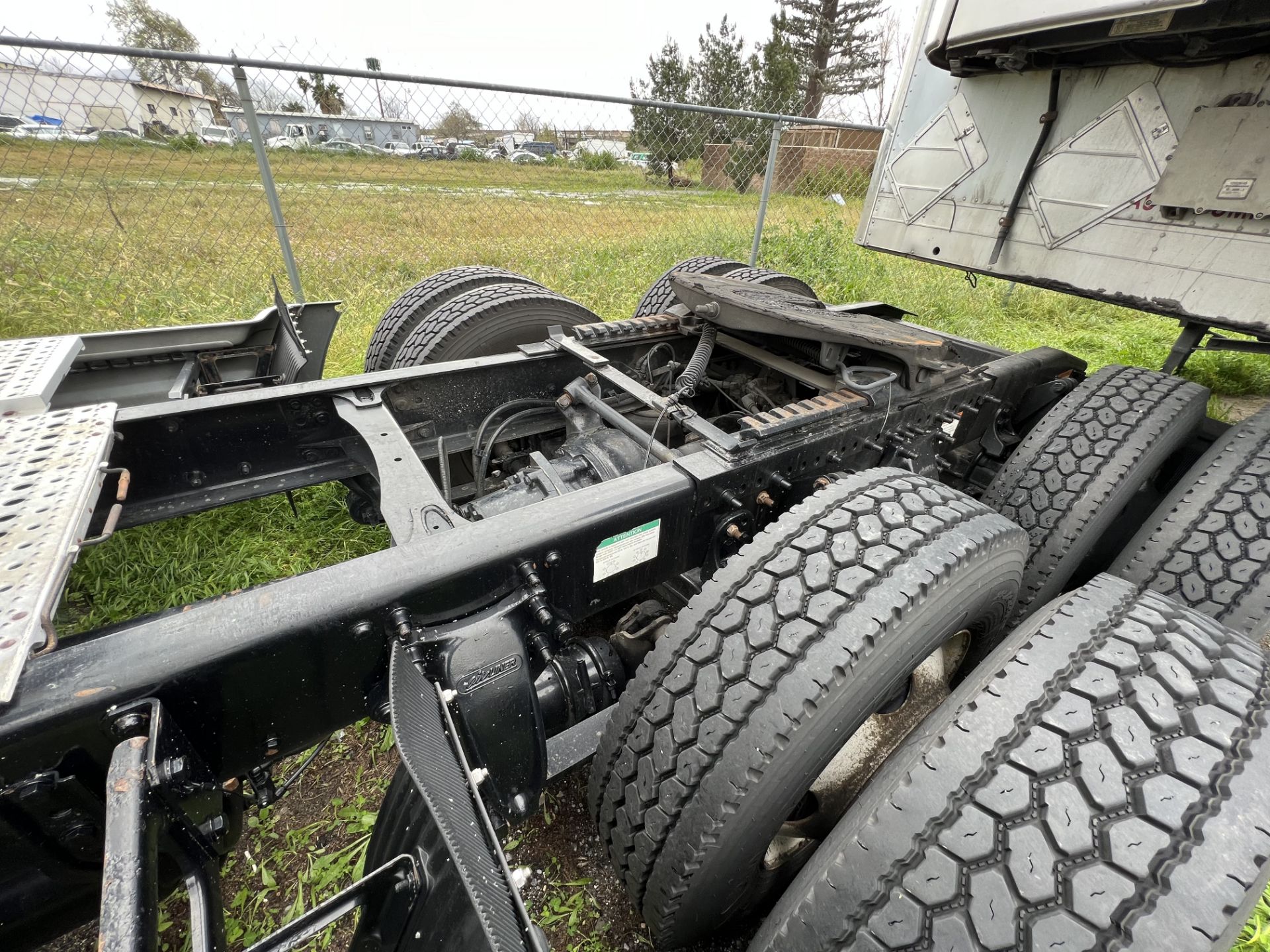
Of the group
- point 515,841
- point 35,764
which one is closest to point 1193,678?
point 515,841

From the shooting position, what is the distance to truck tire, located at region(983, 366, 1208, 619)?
225 cm

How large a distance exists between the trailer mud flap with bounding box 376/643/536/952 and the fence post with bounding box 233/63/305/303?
14.1ft

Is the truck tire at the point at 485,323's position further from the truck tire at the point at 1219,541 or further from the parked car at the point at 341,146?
the parked car at the point at 341,146

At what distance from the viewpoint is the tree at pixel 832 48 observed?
25.4m

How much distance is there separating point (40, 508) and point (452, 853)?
3.46ft

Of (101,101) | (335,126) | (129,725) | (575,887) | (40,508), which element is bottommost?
(575,887)

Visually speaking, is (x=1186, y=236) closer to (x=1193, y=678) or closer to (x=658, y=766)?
(x=1193, y=678)

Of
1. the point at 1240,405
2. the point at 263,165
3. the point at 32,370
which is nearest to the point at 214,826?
the point at 32,370

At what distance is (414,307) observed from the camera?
307cm

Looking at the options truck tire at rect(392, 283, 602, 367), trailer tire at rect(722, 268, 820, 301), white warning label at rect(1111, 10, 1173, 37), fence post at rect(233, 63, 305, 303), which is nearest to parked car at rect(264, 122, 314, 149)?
fence post at rect(233, 63, 305, 303)

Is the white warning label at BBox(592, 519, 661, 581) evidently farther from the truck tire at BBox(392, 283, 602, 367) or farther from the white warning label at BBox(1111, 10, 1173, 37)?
the white warning label at BBox(1111, 10, 1173, 37)

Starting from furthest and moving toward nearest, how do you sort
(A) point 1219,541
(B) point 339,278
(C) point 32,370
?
1. (B) point 339,278
2. (A) point 1219,541
3. (C) point 32,370

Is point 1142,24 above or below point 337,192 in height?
above

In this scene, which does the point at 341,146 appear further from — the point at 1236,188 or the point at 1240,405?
the point at 1240,405
